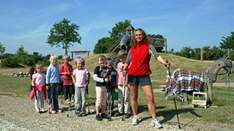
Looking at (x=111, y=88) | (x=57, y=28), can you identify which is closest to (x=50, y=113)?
(x=111, y=88)

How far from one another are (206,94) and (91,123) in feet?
13.1

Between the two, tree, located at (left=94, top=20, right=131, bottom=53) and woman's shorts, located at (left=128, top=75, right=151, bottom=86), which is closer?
woman's shorts, located at (left=128, top=75, right=151, bottom=86)

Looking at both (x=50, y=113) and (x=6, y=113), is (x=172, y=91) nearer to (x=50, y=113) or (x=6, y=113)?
(x=50, y=113)

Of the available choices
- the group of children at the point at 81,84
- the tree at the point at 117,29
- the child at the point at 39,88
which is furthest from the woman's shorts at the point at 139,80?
the tree at the point at 117,29

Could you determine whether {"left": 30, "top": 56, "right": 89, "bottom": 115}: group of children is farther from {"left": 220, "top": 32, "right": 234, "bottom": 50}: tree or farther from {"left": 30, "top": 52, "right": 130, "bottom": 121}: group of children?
{"left": 220, "top": 32, "right": 234, "bottom": 50}: tree

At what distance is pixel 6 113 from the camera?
13.4 meters

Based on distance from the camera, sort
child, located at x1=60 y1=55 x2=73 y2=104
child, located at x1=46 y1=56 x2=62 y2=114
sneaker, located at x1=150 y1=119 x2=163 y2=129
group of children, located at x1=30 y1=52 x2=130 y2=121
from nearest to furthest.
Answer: sneaker, located at x1=150 y1=119 x2=163 y2=129
group of children, located at x1=30 y1=52 x2=130 y2=121
child, located at x1=46 y1=56 x2=62 y2=114
child, located at x1=60 y1=55 x2=73 y2=104

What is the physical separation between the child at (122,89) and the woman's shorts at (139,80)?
1.25 metres

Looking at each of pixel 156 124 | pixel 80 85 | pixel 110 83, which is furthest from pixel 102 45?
pixel 156 124

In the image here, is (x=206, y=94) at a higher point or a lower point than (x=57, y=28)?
lower

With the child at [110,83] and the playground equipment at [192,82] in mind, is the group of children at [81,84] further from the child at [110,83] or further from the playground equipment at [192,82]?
the playground equipment at [192,82]

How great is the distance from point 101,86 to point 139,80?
5.53 feet

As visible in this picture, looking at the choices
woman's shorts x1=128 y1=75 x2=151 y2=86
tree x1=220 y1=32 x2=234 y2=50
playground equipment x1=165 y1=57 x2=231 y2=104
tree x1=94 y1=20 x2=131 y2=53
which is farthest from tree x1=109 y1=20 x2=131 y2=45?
woman's shorts x1=128 y1=75 x2=151 y2=86

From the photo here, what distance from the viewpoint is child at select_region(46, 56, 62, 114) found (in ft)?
43.3
